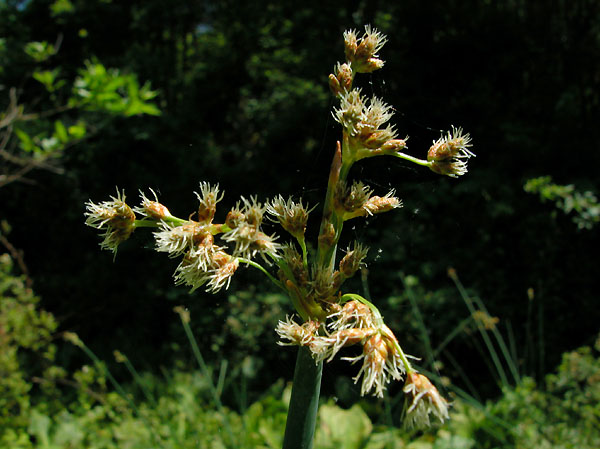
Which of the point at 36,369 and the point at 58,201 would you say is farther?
the point at 58,201

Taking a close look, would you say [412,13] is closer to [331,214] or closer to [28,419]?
[331,214]

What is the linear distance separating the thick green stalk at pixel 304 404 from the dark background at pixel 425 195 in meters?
1.63

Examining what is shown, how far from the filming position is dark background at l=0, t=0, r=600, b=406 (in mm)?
2756

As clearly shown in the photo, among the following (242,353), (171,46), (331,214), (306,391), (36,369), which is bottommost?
(306,391)

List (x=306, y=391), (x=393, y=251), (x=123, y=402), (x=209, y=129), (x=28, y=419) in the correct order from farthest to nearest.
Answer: (x=209, y=129), (x=393, y=251), (x=123, y=402), (x=28, y=419), (x=306, y=391)

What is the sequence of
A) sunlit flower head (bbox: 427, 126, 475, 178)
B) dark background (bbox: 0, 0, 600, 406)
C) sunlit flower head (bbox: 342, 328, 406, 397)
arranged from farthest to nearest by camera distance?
dark background (bbox: 0, 0, 600, 406) → sunlit flower head (bbox: 427, 126, 475, 178) → sunlit flower head (bbox: 342, 328, 406, 397)

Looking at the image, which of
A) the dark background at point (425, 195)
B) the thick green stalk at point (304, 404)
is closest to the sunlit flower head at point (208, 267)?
the thick green stalk at point (304, 404)

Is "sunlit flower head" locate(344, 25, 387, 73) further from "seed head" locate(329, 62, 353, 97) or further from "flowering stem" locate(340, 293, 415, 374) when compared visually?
"flowering stem" locate(340, 293, 415, 374)

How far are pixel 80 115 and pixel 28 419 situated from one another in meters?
2.25

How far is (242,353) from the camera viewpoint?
2898mm

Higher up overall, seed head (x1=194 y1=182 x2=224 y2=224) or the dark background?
the dark background

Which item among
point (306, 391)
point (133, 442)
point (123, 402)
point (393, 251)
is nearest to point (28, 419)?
point (123, 402)

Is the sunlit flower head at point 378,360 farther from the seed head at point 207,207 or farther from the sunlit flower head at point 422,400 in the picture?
the seed head at point 207,207

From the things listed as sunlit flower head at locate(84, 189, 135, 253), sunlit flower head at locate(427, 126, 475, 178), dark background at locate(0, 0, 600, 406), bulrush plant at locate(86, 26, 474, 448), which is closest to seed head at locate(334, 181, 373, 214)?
bulrush plant at locate(86, 26, 474, 448)
